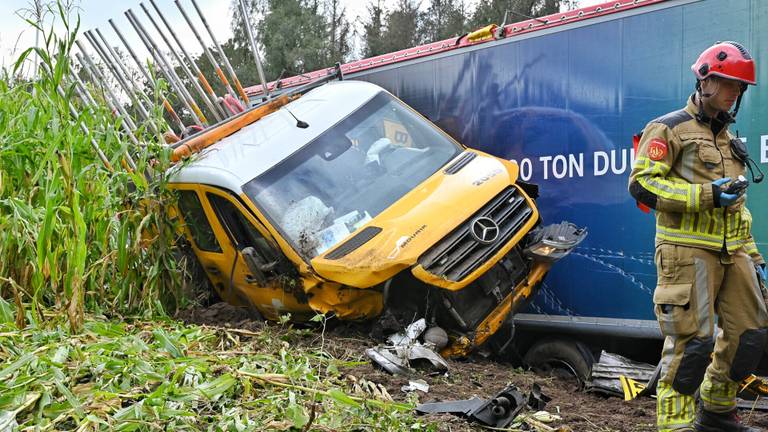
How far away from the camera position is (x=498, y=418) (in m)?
3.68

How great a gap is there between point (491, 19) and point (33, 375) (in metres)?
21.2

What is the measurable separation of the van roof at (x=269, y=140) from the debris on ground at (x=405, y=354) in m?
1.59

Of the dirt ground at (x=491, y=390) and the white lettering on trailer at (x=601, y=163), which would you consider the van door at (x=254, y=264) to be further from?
the white lettering on trailer at (x=601, y=163)

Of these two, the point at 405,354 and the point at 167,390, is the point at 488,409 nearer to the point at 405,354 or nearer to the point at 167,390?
the point at 405,354

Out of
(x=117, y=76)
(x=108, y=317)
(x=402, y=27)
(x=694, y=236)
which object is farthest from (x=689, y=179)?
(x=402, y=27)

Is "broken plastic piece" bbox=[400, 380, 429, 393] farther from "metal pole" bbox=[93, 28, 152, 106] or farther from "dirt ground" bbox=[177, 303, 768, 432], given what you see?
"metal pole" bbox=[93, 28, 152, 106]

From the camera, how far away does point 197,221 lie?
6.36m

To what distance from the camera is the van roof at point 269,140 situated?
598cm

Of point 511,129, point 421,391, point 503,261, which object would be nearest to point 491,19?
point 511,129

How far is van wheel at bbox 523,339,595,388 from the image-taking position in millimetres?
5906

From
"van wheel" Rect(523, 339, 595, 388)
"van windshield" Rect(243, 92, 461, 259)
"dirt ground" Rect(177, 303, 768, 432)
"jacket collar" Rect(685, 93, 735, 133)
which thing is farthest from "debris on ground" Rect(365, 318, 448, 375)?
"jacket collar" Rect(685, 93, 735, 133)

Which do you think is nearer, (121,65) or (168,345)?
(168,345)

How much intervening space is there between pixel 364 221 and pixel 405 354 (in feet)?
4.01

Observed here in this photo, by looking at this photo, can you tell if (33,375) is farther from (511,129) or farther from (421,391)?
(511,129)
